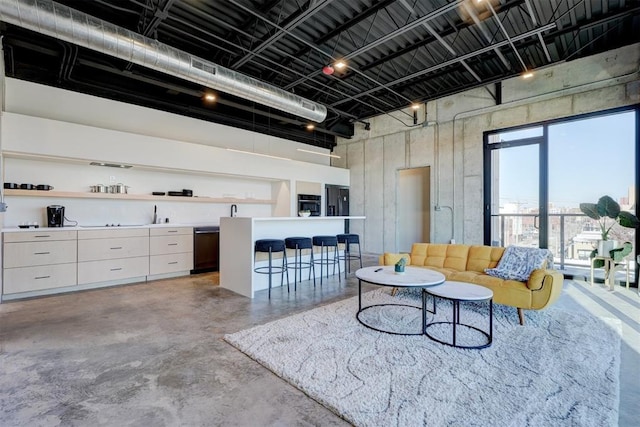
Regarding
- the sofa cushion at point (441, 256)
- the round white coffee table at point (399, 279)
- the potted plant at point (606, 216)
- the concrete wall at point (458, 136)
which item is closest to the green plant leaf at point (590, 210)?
the potted plant at point (606, 216)

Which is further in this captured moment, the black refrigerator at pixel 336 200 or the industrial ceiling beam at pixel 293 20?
the black refrigerator at pixel 336 200

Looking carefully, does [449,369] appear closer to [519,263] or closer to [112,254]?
[519,263]

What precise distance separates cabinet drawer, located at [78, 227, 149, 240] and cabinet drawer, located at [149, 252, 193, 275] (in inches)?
19.4

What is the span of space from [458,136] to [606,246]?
10.8 feet

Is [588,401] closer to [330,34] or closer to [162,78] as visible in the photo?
[330,34]

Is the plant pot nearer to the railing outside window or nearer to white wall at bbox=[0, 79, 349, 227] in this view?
the railing outside window

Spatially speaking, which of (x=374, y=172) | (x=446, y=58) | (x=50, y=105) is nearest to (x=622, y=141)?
(x=446, y=58)

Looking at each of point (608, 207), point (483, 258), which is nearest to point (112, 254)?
point (483, 258)

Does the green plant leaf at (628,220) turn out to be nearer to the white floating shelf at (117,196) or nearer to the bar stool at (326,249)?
the bar stool at (326,249)

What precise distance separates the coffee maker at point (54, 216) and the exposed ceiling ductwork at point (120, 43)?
267cm

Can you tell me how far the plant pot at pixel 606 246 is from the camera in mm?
4848

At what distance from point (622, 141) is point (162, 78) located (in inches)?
309

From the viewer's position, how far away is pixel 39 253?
432 centimetres

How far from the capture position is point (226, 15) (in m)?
4.09
